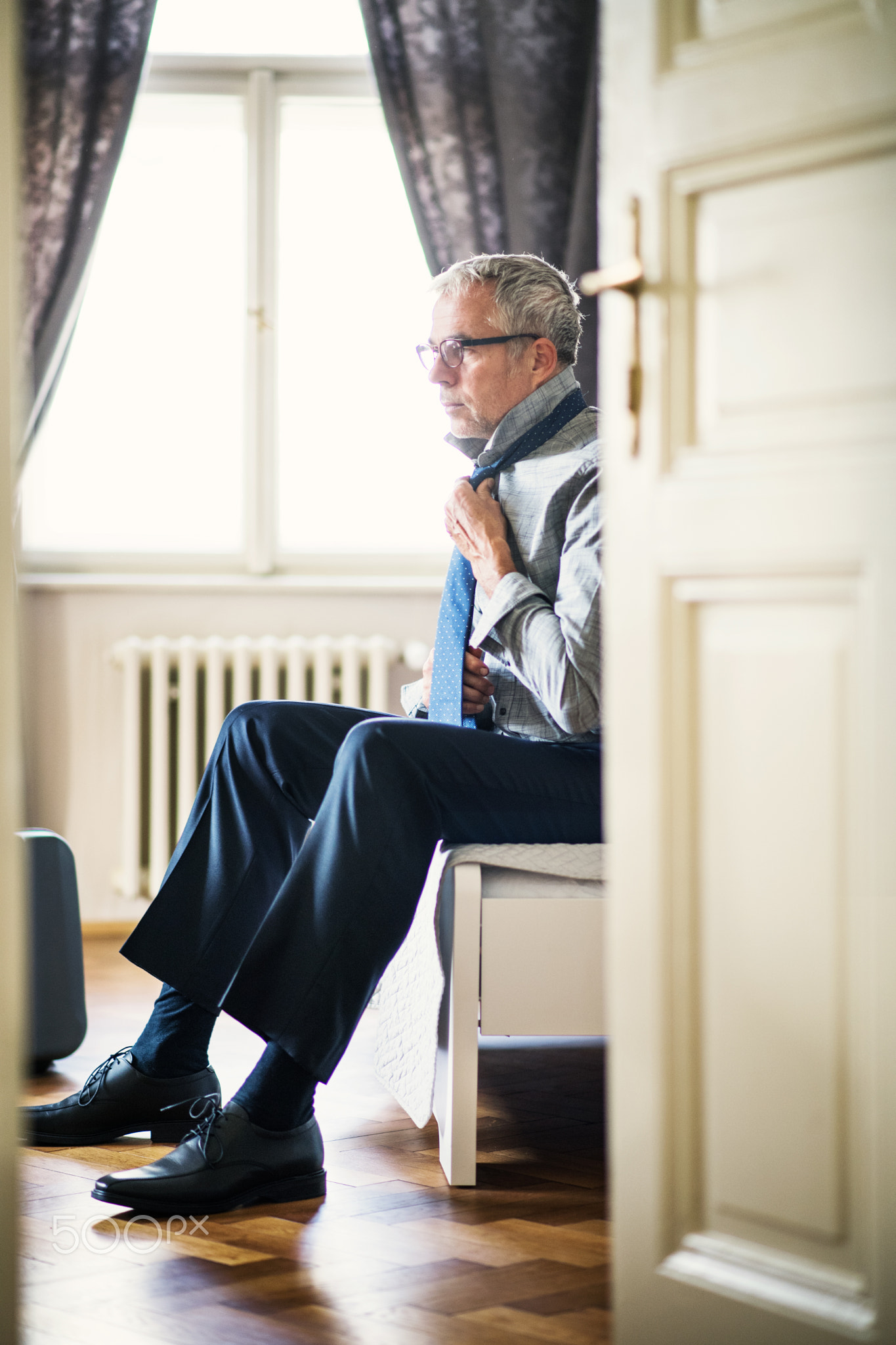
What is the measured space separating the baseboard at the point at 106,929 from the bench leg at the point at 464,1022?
6.08 ft

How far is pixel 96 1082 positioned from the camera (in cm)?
160

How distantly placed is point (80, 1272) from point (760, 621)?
0.84m

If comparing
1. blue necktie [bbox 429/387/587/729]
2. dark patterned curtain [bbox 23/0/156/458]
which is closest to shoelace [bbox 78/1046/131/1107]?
blue necktie [bbox 429/387/587/729]

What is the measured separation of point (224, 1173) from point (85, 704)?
1974mm

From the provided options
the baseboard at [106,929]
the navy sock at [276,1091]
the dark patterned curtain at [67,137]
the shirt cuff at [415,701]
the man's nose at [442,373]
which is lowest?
the baseboard at [106,929]

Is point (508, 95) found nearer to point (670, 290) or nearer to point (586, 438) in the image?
point (586, 438)

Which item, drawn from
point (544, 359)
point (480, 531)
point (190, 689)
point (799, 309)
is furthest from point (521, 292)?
point (190, 689)

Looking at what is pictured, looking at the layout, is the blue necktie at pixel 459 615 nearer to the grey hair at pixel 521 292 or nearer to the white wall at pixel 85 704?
the grey hair at pixel 521 292

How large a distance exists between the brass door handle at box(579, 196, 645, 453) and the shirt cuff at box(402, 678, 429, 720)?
88 cm

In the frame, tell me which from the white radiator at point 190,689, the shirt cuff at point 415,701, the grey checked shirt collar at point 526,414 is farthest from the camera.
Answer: the white radiator at point 190,689

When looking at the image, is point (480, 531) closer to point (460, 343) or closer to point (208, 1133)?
point (460, 343)

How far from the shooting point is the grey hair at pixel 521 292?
171cm

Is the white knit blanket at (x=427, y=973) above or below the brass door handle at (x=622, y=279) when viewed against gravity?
below

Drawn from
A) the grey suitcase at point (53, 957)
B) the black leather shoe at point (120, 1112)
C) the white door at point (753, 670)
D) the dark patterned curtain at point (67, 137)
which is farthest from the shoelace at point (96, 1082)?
the dark patterned curtain at point (67, 137)
